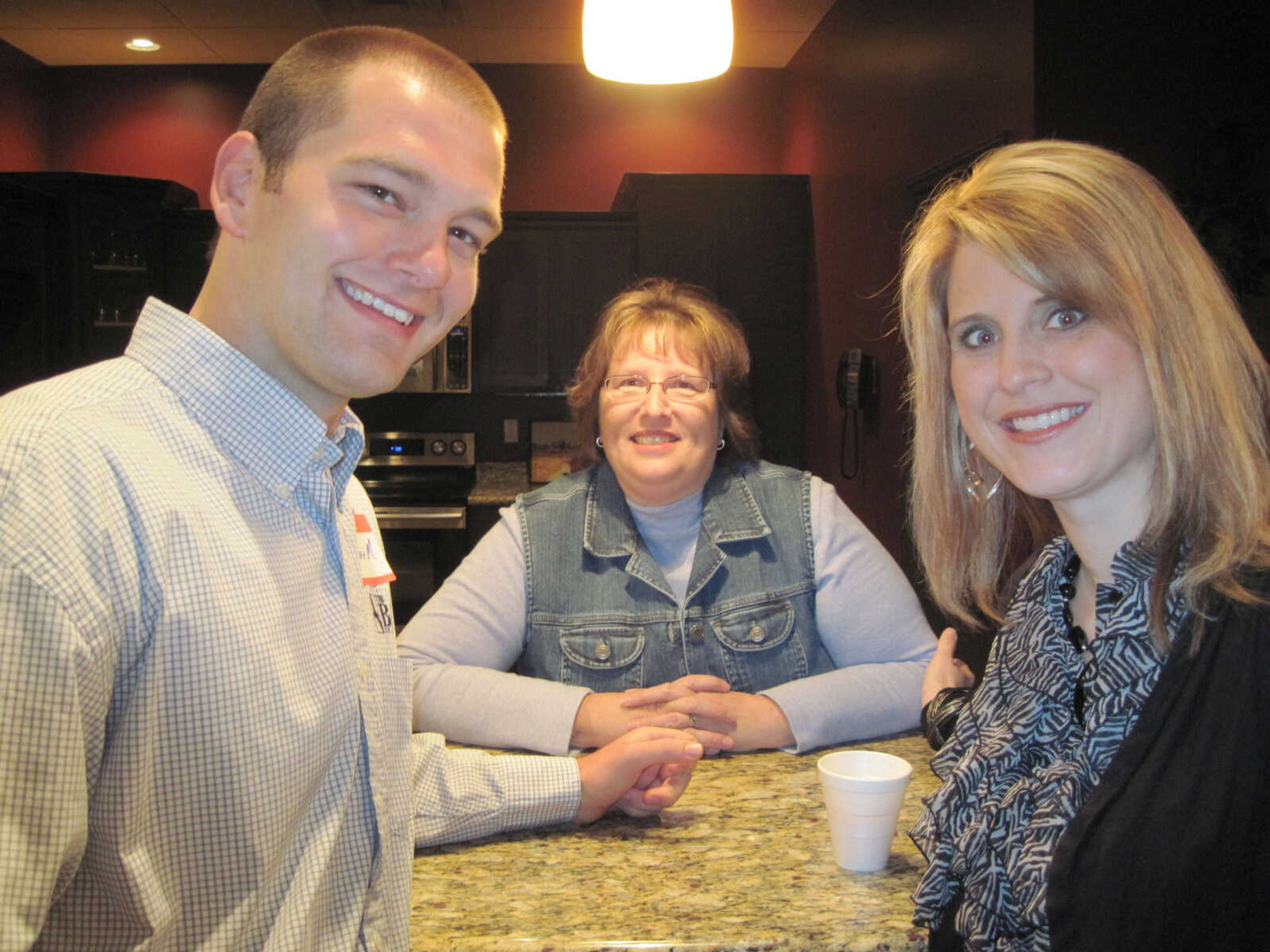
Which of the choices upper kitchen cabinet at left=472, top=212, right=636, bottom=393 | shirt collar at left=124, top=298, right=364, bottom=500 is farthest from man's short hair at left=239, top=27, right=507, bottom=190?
upper kitchen cabinet at left=472, top=212, right=636, bottom=393

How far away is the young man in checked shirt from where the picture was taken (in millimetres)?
683

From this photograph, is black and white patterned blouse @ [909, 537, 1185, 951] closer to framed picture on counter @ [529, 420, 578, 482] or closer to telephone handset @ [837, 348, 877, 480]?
telephone handset @ [837, 348, 877, 480]

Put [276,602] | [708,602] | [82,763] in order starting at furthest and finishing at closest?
1. [708,602]
2. [276,602]
3. [82,763]

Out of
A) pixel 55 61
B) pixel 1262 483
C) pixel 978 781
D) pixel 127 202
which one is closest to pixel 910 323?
pixel 1262 483

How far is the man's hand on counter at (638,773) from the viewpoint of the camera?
4.05ft

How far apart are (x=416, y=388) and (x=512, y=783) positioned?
4168 mm

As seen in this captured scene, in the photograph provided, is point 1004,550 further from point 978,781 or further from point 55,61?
point 55,61

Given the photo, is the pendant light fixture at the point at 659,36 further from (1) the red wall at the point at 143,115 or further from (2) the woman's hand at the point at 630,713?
(1) the red wall at the point at 143,115

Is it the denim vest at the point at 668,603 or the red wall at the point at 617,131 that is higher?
the red wall at the point at 617,131

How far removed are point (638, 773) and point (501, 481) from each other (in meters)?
4.34

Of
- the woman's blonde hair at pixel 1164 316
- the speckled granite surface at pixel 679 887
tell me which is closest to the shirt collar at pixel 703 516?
the speckled granite surface at pixel 679 887

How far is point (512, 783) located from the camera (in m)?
1.21

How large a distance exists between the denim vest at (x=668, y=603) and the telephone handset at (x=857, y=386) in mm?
2477

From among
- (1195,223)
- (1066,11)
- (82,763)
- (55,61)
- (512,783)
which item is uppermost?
(55,61)
